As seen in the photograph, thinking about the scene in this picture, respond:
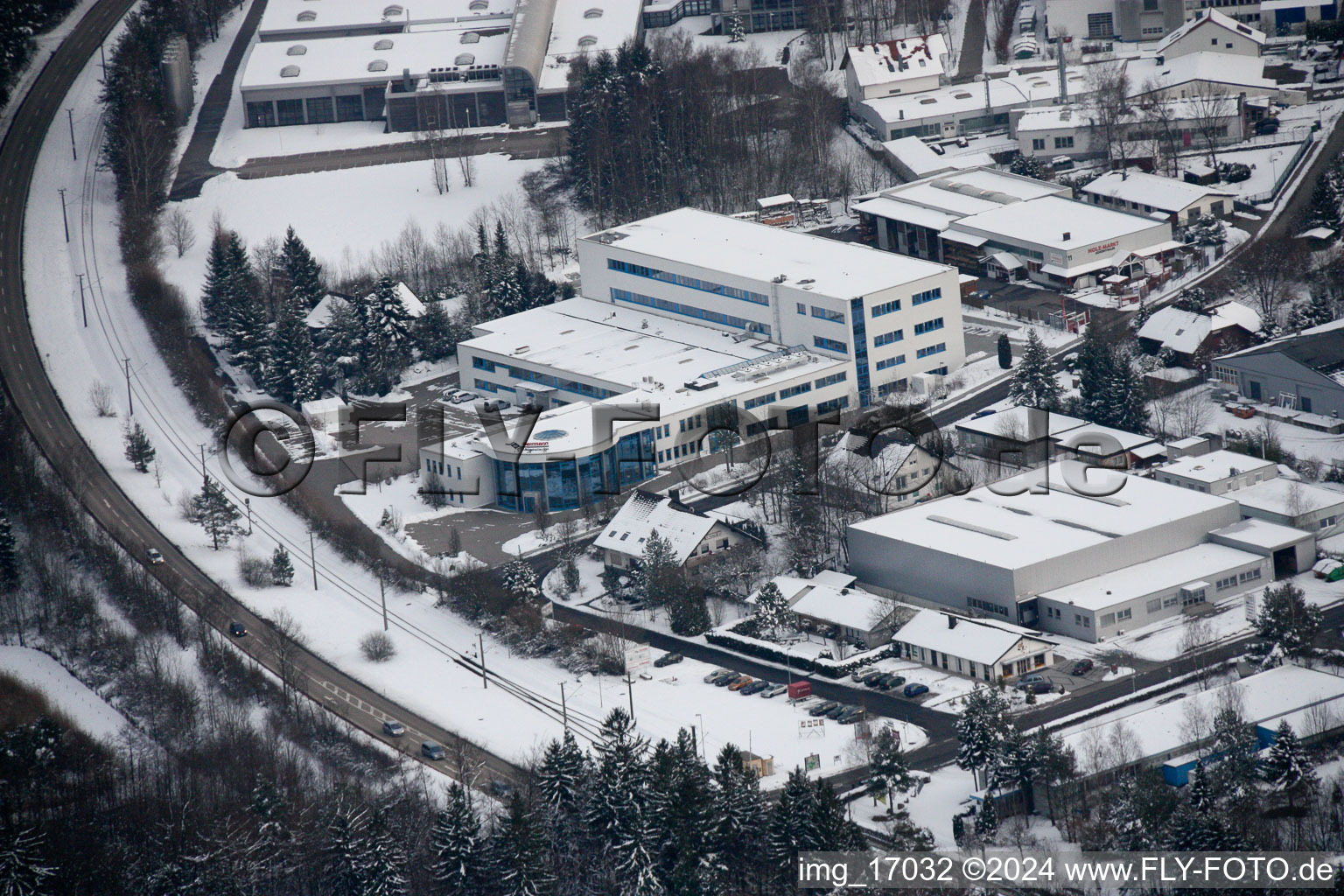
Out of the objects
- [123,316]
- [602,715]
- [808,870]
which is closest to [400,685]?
[602,715]

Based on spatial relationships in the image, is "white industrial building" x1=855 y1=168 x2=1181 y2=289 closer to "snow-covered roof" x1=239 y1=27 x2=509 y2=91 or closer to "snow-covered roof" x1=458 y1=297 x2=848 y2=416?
"snow-covered roof" x1=458 y1=297 x2=848 y2=416

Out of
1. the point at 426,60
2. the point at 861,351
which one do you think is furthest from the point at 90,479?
the point at 426,60

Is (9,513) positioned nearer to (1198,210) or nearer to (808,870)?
(808,870)

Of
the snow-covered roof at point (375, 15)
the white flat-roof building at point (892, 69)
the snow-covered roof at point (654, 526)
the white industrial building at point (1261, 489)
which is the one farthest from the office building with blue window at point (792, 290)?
the snow-covered roof at point (375, 15)

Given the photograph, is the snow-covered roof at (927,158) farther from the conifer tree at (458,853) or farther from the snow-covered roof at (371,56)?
the conifer tree at (458,853)

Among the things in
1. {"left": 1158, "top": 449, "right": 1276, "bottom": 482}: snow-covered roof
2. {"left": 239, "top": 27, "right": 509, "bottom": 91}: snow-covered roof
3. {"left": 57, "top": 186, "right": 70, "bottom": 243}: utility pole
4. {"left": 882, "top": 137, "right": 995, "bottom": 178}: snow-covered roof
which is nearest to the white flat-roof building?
{"left": 882, "top": 137, "right": 995, "bottom": 178}: snow-covered roof

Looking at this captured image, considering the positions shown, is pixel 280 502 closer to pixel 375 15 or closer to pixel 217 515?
pixel 217 515
